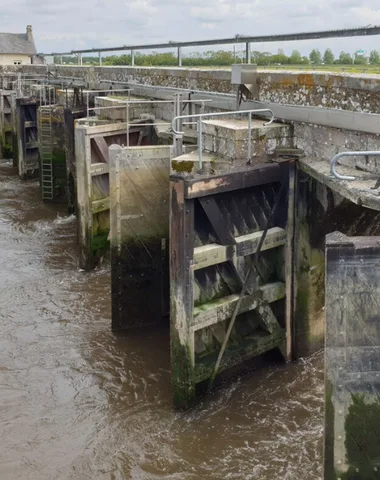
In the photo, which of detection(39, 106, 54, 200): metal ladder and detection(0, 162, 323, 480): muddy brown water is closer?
detection(0, 162, 323, 480): muddy brown water

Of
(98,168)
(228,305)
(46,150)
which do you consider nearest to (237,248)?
(228,305)

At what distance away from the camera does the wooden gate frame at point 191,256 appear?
7.81 m

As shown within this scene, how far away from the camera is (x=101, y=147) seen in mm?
12969

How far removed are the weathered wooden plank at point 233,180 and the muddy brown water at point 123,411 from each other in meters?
2.89

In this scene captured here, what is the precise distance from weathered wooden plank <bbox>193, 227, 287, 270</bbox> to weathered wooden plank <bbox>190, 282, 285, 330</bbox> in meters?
0.57

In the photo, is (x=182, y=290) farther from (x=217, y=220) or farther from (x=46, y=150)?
(x=46, y=150)

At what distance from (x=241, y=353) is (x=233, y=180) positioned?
8.08 ft

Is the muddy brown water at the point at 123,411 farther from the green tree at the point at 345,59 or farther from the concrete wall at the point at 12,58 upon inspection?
the concrete wall at the point at 12,58

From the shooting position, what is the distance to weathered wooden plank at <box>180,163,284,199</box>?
7750 millimetres

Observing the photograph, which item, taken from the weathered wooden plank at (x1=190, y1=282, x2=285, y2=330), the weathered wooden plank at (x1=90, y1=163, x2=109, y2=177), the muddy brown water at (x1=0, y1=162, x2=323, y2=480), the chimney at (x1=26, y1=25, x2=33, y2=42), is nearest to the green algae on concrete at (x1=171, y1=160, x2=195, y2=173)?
the weathered wooden plank at (x1=190, y1=282, x2=285, y2=330)

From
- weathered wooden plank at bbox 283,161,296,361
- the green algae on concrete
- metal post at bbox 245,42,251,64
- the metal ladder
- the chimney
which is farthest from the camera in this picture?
the chimney

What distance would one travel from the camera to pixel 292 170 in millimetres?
8828

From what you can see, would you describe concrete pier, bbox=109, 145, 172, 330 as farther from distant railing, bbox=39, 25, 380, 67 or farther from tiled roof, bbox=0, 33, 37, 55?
tiled roof, bbox=0, 33, 37, 55

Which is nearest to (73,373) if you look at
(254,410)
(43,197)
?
(254,410)
